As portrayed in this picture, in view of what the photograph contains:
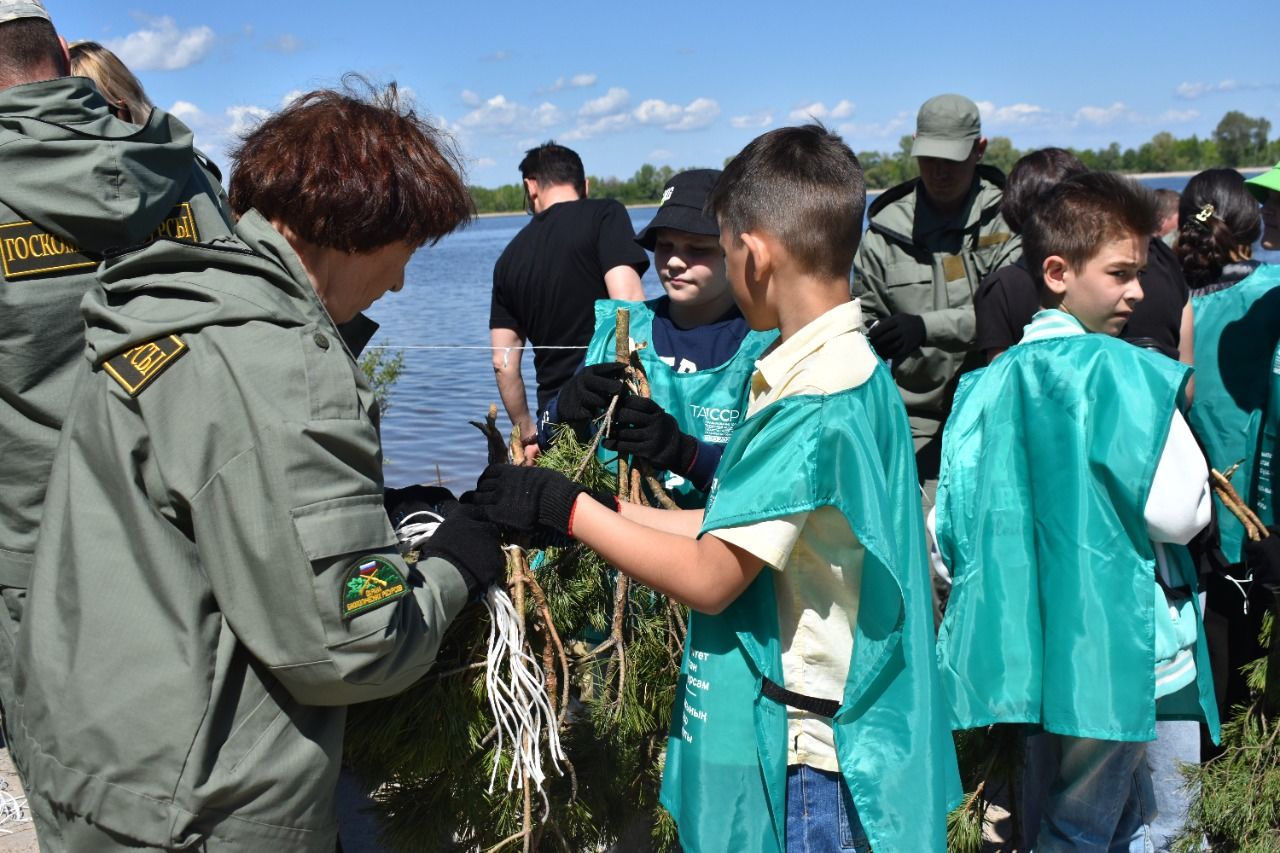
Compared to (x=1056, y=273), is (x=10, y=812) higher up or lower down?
lower down

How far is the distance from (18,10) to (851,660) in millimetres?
2168

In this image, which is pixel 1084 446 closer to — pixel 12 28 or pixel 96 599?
pixel 96 599

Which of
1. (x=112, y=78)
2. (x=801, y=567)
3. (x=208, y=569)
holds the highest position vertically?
(x=112, y=78)

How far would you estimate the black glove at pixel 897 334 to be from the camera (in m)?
3.93

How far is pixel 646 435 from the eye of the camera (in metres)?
2.35

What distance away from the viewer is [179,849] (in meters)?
1.48

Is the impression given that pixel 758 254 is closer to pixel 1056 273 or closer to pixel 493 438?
pixel 493 438

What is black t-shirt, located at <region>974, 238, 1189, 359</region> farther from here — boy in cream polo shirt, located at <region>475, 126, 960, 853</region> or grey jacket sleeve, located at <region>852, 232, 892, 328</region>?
boy in cream polo shirt, located at <region>475, 126, 960, 853</region>

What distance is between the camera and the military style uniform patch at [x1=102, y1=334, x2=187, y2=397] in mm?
1425

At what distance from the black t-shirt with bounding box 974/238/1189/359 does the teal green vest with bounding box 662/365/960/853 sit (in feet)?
5.52

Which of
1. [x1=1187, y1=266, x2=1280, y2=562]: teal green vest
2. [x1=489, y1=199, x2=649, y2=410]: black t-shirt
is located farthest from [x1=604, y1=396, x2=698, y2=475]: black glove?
A: [x1=1187, y1=266, x2=1280, y2=562]: teal green vest

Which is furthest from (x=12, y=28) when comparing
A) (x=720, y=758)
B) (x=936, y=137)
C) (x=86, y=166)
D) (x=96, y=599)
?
(x=936, y=137)

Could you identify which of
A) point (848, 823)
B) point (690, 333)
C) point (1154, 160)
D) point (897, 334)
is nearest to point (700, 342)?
point (690, 333)

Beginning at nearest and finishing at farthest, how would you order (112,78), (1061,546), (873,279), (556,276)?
(1061,546) < (112,78) < (873,279) < (556,276)
